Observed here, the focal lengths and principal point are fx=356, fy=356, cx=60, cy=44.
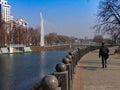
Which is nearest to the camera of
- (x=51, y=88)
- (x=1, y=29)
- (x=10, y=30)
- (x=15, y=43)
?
(x=51, y=88)

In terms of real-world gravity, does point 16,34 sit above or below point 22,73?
above

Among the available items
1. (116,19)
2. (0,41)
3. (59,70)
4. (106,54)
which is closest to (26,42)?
(0,41)

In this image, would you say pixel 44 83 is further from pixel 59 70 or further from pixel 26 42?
pixel 26 42

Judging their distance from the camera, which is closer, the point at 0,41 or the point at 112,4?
the point at 112,4

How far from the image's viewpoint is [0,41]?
121 metres

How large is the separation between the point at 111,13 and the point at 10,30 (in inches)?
2977

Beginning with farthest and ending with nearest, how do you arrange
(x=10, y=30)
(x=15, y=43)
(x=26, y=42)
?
1. (x=26, y=42)
2. (x=15, y=43)
3. (x=10, y=30)

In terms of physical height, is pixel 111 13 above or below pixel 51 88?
above

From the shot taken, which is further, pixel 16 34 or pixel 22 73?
pixel 16 34

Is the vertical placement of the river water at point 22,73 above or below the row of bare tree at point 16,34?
below

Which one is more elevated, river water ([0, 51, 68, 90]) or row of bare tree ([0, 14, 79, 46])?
row of bare tree ([0, 14, 79, 46])

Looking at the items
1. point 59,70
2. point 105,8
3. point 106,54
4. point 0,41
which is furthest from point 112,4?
point 0,41

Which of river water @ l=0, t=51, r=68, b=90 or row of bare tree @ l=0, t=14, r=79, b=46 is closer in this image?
river water @ l=0, t=51, r=68, b=90

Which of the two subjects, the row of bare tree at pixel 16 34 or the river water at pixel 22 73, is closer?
the river water at pixel 22 73
